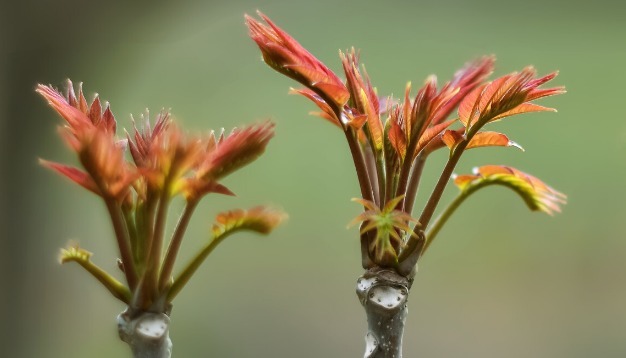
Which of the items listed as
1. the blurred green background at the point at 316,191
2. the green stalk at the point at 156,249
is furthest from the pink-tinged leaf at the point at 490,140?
the blurred green background at the point at 316,191

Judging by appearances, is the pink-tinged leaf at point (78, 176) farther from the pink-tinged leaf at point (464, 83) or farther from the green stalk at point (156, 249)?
the pink-tinged leaf at point (464, 83)

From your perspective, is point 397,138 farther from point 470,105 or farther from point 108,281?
point 108,281

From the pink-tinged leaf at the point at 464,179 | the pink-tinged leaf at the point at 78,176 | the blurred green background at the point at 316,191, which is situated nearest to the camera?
the pink-tinged leaf at the point at 78,176

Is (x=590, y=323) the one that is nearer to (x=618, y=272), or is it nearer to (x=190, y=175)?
(x=618, y=272)

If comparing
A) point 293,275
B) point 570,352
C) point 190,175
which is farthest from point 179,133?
point 570,352

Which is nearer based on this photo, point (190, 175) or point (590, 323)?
point (190, 175)

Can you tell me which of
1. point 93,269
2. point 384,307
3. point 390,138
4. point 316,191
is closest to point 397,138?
point 390,138
